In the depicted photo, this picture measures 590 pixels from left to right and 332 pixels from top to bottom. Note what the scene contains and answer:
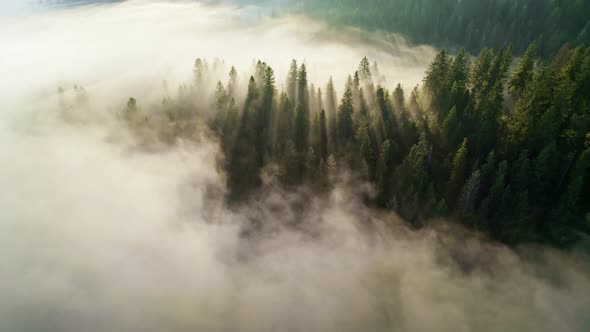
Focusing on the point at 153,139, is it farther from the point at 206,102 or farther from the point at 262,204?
the point at 262,204

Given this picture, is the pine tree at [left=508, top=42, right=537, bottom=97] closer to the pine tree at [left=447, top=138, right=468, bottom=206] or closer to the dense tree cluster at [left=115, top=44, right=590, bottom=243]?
the dense tree cluster at [left=115, top=44, right=590, bottom=243]

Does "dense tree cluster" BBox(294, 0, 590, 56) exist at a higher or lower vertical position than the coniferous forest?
higher

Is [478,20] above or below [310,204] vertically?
above

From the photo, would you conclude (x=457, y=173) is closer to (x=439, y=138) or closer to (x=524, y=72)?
(x=439, y=138)

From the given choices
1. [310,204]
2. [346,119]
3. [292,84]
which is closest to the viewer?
[346,119]

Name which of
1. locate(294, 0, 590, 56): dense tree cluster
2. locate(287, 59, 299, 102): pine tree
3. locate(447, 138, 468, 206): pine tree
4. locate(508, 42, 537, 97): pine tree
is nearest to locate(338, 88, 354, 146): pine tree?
locate(287, 59, 299, 102): pine tree

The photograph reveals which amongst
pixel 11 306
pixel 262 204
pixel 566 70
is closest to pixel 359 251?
pixel 262 204

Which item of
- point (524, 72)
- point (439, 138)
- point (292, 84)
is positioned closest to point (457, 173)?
point (439, 138)
